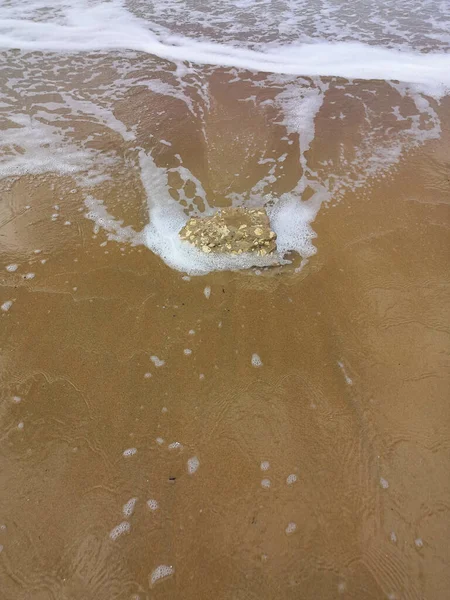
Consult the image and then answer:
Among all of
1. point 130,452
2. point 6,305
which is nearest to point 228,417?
point 130,452

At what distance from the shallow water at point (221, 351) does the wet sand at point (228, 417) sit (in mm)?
13

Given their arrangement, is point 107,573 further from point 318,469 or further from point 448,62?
point 448,62

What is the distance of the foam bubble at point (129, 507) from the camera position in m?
2.26

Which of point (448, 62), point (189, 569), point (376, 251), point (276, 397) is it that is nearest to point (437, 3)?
point (448, 62)

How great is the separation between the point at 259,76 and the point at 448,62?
154 inches

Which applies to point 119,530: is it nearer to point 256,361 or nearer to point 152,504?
point 152,504

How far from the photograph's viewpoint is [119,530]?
7.22 feet

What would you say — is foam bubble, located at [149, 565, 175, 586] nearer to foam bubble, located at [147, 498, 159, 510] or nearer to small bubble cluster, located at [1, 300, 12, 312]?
foam bubble, located at [147, 498, 159, 510]

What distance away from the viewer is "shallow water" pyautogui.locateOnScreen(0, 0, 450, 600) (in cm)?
215

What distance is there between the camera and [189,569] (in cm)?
209

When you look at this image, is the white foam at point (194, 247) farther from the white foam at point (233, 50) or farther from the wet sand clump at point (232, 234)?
the white foam at point (233, 50)

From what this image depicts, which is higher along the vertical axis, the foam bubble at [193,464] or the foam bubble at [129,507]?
the foam bubble at [193,464]

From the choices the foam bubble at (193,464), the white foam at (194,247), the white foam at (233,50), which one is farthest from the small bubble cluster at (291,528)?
the white foam at (233,50)

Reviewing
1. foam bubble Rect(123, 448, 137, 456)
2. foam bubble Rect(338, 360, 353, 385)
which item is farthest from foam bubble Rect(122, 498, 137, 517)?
foam bubble Rect(338, 360, 353, 385)
